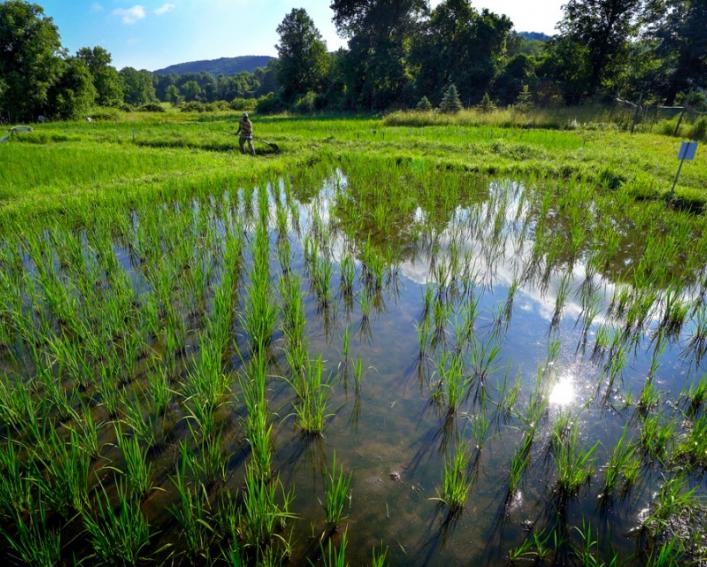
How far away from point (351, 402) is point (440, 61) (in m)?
30.0

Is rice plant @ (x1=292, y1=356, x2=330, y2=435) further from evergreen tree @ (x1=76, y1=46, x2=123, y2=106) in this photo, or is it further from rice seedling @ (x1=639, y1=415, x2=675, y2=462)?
evergreen tree @ (x1=76, y1=46, x2=123, y2=106)

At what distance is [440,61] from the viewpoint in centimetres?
2683

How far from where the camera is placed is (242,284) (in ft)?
13.6

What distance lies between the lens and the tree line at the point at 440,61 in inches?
827

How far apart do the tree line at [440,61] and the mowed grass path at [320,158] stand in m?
8.99

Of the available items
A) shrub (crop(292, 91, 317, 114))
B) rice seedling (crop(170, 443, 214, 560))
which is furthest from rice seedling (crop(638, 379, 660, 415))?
shrub (crop(292, 91, 317, 114))

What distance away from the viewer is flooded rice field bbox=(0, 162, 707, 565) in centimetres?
175

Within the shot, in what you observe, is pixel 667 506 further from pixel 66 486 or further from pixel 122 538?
pixel 66 486

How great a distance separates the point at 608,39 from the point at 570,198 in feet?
66.9

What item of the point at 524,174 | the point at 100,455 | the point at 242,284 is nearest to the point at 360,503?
the point at 100,455

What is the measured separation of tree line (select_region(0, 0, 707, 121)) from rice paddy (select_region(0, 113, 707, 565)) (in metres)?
17.7

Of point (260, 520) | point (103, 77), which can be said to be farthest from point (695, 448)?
point (103, 77)

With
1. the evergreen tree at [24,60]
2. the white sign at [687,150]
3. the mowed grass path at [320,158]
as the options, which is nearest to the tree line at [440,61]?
the evergreen tree at [24,60]

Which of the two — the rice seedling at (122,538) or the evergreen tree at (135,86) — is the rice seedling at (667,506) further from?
the evergreen tree at (135,86)
